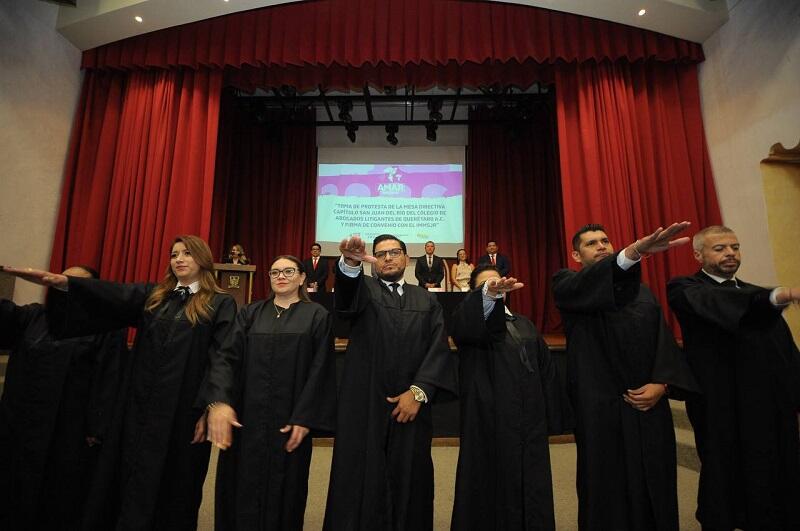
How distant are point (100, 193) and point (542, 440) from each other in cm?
599

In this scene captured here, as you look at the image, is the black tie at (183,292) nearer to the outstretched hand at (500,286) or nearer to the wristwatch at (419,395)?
the wristwatch at (419,395)

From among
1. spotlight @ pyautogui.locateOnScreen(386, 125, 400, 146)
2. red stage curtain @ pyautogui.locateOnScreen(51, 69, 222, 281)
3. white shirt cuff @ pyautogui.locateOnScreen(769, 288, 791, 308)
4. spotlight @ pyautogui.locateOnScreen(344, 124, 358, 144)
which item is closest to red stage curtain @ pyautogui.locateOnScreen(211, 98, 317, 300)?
spotlight @ pyautogui.locateOnScreen(344, 124, 358, 144)

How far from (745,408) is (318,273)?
6.84 metres

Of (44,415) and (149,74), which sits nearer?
(44,415)

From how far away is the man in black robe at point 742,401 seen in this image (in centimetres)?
191

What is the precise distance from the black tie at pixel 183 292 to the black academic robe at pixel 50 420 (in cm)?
57

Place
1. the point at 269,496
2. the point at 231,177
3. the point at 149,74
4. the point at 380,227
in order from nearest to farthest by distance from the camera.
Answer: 1. the point at 269,496
2. the point at 149,74
3. the point at 380,227
4. the point at 231,177

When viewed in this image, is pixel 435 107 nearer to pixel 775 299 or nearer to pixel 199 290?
pixel 199 290

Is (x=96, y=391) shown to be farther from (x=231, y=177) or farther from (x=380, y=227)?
(x=231, y=177)

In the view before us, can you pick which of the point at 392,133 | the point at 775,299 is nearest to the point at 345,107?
the point at 392,133

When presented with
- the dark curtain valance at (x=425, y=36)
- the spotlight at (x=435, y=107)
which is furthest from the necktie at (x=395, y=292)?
the spotlight at (x=435, y=107)

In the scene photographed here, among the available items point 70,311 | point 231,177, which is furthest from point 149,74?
point 70,311

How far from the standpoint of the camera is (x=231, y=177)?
937cm

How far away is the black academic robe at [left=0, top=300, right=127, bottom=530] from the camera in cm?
207
